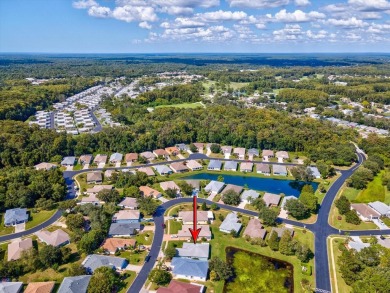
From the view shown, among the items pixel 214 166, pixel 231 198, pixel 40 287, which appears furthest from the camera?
pixel 214 166

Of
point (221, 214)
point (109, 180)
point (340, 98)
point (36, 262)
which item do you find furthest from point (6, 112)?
point (340, 98)

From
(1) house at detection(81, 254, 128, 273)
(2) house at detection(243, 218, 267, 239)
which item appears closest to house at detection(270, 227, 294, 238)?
(2) house at detection(243, 218, 267, 239)

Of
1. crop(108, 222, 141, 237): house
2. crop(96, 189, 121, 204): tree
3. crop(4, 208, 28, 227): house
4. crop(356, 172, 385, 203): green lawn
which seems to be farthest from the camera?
crop(356, 172, 385, 203): green lawn

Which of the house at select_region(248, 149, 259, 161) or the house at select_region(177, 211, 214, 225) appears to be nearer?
the house at select_region(177, 211, 214, 225)

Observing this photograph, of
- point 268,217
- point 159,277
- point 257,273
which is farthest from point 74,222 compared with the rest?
point 268,217

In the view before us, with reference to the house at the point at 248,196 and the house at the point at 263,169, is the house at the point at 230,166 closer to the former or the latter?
the house at the point at 263,169

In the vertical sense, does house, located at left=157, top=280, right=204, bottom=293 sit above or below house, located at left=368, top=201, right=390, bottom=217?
below

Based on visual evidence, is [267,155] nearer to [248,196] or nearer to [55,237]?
[248,196]

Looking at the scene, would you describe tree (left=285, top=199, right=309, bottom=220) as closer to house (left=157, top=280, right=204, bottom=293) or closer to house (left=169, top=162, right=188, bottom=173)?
house (left=157, top=280, right=204, bottom=293)
